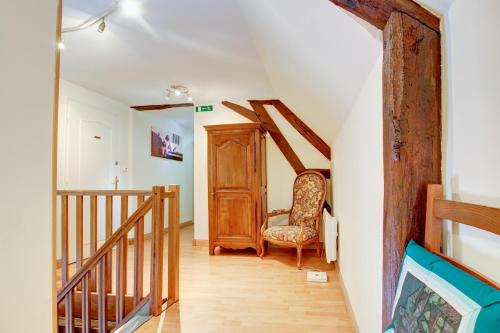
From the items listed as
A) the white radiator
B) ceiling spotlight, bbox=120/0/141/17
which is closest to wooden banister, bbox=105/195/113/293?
ceiling spotlight, bbox=120/0/141/17

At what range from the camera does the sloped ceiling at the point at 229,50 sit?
1359 mm

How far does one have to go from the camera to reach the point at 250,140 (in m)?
3.90

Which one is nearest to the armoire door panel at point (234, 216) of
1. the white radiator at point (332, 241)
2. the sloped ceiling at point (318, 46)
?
the white radiator at point (332, 241)

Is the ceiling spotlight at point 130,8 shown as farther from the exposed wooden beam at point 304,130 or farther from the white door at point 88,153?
the exposed wooden beam at point 304,130

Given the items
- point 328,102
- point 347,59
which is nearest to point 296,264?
point 328,102

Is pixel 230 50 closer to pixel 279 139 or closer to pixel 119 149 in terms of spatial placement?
pixel 279 139

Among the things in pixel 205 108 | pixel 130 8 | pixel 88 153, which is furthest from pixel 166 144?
pixel 130 8

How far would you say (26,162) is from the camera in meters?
0.82

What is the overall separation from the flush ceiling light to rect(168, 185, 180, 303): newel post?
175 centimetres

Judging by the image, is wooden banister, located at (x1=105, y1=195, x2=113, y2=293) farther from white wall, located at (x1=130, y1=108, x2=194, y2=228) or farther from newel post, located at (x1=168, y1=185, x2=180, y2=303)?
white wall, located at (x1=130, y1=108, x2=194, y2=228)

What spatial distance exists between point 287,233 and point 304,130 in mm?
1564

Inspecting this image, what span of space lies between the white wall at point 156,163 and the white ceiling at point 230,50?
1.09m

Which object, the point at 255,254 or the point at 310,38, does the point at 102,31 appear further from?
the point at 255,254

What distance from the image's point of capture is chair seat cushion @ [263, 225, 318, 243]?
3482 millimetres
